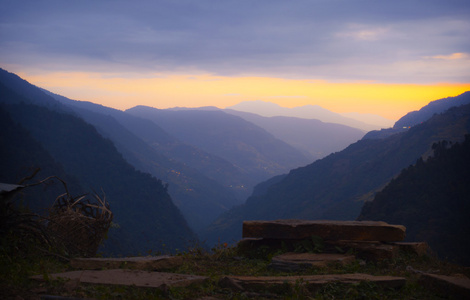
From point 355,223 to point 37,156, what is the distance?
83.0m

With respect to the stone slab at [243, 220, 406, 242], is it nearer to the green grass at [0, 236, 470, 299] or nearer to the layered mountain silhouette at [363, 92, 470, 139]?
the green grass at [0, 236, 470, 299]

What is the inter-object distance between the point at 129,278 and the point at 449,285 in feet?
14.9

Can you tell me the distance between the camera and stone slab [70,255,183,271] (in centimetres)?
635

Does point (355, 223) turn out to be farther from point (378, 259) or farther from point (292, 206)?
point (292, 206)

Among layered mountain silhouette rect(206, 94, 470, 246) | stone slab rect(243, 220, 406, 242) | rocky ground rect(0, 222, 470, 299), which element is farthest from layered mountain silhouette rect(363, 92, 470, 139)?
rocky ground rect(0, 222, 470, 299)

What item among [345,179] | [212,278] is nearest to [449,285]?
[212,278]

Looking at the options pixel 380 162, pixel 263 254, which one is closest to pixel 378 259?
pixel 263 254

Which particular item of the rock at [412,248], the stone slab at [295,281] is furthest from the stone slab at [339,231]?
the stone slab at [295,281]

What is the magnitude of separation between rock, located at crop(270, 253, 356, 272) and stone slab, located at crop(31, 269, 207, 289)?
191cm

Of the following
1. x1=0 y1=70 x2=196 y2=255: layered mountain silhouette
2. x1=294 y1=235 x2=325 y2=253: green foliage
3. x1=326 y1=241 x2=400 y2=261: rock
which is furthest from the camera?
x1=0 y1=70 x2=196 y2=255: layered mountain silhouette

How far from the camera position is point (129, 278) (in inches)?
224

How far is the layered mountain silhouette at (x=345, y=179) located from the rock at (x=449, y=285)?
7886 centimetres

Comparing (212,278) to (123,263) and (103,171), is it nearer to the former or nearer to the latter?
(123,263)

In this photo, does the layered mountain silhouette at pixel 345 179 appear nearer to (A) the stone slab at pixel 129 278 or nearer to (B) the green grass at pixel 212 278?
(B) the green grass at pixel 212 278
